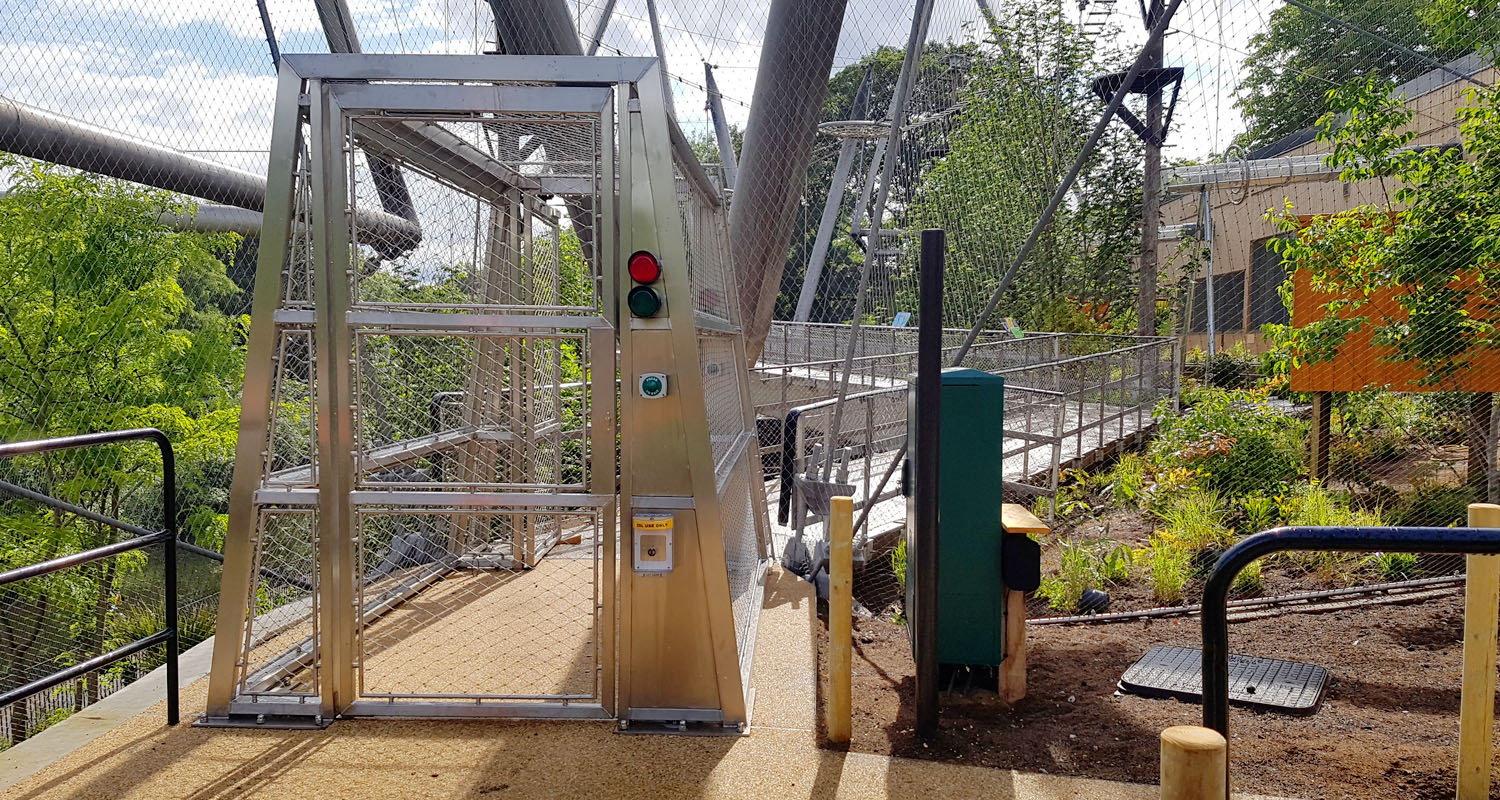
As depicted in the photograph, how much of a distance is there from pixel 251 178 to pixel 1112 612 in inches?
342

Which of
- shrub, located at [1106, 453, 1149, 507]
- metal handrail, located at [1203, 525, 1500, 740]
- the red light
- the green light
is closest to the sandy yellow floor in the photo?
metal handrail, located at [1203, 525, 1500, 740]

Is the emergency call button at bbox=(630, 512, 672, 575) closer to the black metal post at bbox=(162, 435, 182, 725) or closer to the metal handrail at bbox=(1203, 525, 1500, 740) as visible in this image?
the black metal post at bbox=(162, 435, 182, 725)

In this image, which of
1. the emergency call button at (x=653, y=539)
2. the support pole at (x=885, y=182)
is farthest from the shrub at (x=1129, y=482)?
the emergency call button at (x=653, y=539)

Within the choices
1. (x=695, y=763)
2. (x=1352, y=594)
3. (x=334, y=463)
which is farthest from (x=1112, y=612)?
(x=334, y=463)

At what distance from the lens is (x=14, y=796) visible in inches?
116

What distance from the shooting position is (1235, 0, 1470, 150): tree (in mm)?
6734

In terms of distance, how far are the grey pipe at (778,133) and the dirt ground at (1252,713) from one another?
262 cm

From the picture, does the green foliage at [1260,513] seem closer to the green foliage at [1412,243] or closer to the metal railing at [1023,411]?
the green foliage at [1412,243]

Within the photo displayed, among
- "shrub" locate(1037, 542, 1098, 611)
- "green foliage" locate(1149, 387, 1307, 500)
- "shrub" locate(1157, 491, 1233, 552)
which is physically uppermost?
"green foliage" locate(1149, 387, 1307, 500)

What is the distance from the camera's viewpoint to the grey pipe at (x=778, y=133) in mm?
5719

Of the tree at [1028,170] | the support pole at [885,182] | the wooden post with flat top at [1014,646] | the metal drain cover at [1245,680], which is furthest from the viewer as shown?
the tree at [1028,170]

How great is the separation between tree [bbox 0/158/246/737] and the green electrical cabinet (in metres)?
8.13

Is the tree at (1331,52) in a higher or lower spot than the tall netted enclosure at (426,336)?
higher

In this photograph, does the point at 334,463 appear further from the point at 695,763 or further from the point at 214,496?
the point at 214,496
